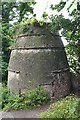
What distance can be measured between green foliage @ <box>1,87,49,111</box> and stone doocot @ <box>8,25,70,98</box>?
0.19 metres

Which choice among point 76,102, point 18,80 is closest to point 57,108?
point 76,102

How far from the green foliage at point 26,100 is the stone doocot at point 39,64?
Answer: 0.19 meters

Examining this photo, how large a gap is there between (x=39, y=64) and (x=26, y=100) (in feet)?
3.11

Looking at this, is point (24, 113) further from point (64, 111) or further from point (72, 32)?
point (72, 32)

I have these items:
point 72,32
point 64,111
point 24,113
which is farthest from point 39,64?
point 64,111

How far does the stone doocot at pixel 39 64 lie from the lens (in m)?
5.55

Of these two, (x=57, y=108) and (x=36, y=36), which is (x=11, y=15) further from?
(x=57, y=108)

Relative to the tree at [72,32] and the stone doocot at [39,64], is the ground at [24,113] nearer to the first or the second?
the stone doocot at [39,64]

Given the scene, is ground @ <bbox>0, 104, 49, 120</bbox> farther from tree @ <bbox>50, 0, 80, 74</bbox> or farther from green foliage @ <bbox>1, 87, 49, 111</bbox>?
tree @ <bbox>50, 0, 80, 74</bbox>

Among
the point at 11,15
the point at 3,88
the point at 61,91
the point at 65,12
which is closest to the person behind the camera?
the point at 65,12

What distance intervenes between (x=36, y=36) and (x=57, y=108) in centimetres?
200

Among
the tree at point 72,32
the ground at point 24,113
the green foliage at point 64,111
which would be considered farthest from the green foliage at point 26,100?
the tree at point 72,32

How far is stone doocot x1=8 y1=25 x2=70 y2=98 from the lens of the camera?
5.55m

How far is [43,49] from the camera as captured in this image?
5652 mm
